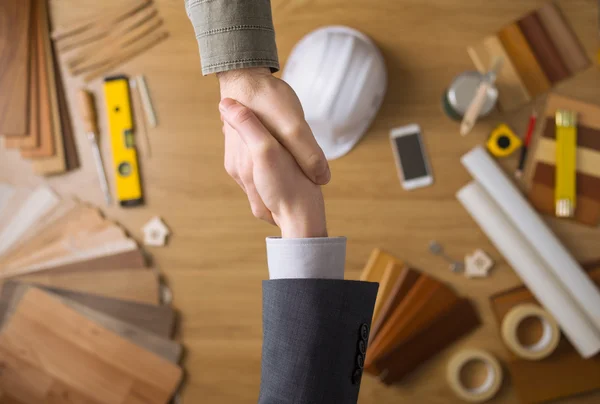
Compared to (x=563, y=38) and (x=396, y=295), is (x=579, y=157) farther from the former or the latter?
(x=396, y=295)

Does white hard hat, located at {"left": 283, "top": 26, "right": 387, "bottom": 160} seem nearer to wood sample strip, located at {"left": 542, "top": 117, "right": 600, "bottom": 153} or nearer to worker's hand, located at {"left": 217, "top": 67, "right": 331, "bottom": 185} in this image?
worker's hand, located at {"left": 217, "top": 67, "right": 331, "bottom": 185}

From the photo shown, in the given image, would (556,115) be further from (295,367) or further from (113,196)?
(113,196)

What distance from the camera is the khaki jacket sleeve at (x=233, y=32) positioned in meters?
0.60

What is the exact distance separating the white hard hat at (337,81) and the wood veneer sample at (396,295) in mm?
288

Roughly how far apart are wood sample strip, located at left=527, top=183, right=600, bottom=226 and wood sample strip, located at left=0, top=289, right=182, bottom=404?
0.77m

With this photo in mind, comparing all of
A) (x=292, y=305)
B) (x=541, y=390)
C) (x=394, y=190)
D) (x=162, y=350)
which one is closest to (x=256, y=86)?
(x=292, y=305)

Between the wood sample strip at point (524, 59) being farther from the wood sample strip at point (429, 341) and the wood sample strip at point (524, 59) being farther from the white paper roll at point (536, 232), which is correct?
the wood sample strip at point (429, 341)

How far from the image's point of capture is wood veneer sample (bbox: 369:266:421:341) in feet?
2.94

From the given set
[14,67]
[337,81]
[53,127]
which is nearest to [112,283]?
[53,127]

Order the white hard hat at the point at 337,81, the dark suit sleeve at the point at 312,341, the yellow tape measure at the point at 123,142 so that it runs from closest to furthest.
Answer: the dark suit sleeve at the point at 312,341
the white hard hat at the point at 337,81
the yellow tape measure at the point at 123,142

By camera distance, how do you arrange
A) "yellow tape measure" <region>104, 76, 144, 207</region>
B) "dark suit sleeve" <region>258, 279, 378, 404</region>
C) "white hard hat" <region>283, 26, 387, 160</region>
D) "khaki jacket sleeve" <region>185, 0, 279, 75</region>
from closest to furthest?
"dark suit sleeve" <region>258, 279, 378, 404</region>
"khaki jacket sleeve" <region>185, 0, 279, 75</region>
"white hard hat" <region>283, 26, 387, 160</region>
"yellow tape measure" <region>104, 76, 144, 207</region>

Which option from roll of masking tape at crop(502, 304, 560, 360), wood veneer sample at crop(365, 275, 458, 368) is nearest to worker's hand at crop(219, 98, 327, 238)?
wood veneer sample at crop(365, 275, 458, 368)

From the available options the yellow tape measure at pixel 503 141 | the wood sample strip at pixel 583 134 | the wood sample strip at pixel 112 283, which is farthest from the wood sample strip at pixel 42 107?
the wood sample strip at pixel 583 134

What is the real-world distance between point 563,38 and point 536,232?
0.38 meters
